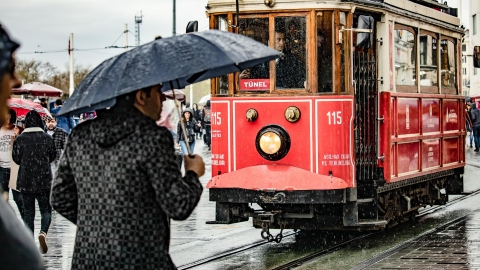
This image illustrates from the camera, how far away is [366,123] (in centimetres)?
1147

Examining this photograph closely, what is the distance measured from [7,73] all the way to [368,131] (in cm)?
894

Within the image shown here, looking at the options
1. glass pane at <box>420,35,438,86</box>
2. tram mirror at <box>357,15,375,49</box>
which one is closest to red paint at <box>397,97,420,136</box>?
glass pane at <box>420,35,438,86</box>

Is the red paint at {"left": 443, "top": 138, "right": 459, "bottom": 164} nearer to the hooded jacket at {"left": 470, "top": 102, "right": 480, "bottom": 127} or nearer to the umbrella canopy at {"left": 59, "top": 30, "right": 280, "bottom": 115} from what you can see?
the umbrella canopy at {"left": 59, "top": 30, "right": 280, "bottom": 115}

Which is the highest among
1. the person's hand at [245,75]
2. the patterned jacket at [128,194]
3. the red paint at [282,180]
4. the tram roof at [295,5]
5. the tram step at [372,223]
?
the tram roof at [295,5]

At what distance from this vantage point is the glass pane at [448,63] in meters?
14.1

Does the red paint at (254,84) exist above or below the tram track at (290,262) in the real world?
above

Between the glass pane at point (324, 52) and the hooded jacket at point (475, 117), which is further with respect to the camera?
the hooded jacket at point (475, 117)

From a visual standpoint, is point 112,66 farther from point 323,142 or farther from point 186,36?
point 323,142

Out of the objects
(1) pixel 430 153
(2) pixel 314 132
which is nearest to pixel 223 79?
(2) pixel 314 132

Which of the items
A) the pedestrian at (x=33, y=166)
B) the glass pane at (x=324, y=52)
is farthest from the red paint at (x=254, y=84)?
the pedestrian at (x=33, y=166)

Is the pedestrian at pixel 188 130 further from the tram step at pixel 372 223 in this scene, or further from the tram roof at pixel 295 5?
the tram step at pixel 372 223

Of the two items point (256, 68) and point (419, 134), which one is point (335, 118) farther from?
point (419, 134)

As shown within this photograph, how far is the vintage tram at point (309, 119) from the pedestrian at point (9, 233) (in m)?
7.53

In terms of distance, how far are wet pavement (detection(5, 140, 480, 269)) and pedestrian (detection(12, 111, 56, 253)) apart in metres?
0.51
